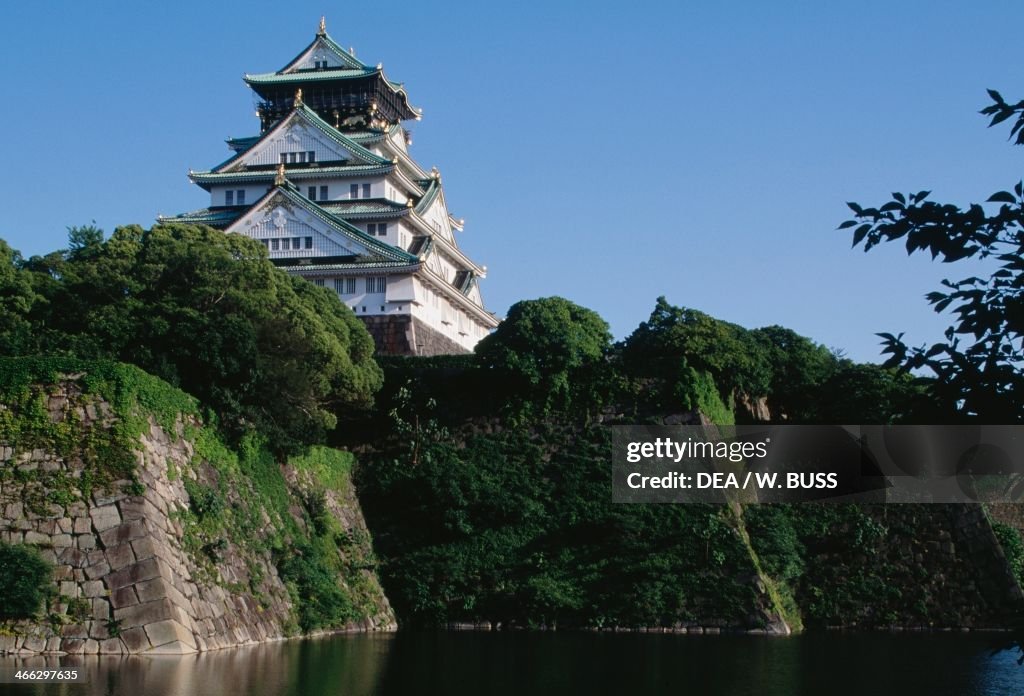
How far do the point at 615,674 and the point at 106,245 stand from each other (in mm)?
20516

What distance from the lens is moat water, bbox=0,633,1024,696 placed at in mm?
16469

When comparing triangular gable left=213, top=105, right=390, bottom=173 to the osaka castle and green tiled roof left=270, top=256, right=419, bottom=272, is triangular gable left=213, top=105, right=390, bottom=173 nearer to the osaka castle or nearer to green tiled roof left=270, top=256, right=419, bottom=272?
the osaka castle

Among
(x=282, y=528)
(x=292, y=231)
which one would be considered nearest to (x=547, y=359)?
(x=282, y=528)

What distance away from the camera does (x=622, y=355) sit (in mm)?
36531

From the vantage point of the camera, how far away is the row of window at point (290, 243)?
45781 millimetres

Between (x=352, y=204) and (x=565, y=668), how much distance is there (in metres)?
31.9

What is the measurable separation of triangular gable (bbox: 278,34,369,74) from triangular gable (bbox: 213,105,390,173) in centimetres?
563

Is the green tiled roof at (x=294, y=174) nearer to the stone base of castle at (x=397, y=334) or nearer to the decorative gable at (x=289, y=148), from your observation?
the decorative gable at (x=289, y=148)

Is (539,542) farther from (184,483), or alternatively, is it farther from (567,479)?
(184,483)

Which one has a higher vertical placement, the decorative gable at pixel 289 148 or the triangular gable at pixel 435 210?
the decorative gable at pixel 289 148

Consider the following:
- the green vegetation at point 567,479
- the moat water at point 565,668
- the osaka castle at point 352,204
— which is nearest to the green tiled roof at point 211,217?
the osaka castle at point 352,204

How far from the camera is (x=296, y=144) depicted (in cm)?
4991

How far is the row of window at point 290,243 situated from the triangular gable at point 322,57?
12.2 metres

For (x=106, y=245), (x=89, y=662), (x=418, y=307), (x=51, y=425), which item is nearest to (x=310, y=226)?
(x=418, y=307)
